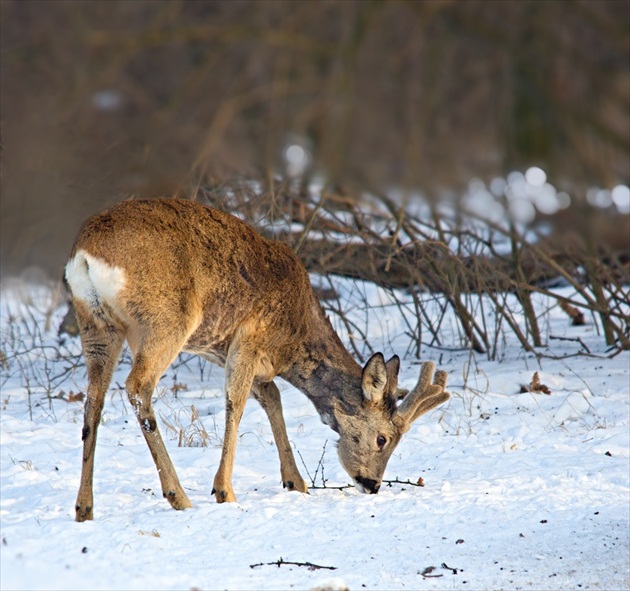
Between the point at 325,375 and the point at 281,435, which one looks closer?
the point at 281,435

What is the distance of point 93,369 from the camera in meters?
5.68

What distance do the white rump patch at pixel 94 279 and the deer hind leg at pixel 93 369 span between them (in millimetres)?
82

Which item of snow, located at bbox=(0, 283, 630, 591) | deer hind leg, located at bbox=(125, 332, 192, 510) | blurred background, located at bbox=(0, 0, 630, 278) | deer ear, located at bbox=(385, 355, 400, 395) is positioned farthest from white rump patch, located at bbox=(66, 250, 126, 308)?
blurred background, located at bbox=(0, 0, 630, 278)

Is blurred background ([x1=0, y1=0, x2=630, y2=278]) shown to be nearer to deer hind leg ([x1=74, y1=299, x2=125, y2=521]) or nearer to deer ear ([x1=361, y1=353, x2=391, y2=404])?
deer hind leg ([x1=74, y1=299, x2=125, y2=521])

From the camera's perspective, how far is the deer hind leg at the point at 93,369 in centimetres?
552

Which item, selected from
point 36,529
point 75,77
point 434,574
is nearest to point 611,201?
point 75,77

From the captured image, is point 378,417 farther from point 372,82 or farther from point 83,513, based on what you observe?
point 372,82

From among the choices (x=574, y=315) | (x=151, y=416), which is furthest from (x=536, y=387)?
(x=151, y=416)

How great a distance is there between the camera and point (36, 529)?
5.00m

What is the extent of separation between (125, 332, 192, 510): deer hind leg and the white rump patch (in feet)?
1.14

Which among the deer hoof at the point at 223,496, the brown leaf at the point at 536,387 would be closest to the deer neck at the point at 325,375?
the deer hoof at the point at 223,496

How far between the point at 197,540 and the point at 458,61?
357 centimetres

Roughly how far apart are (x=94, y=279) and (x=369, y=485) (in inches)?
94.8

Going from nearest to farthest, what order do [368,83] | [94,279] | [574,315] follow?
[368,83] → [94,279] → [574,315]
